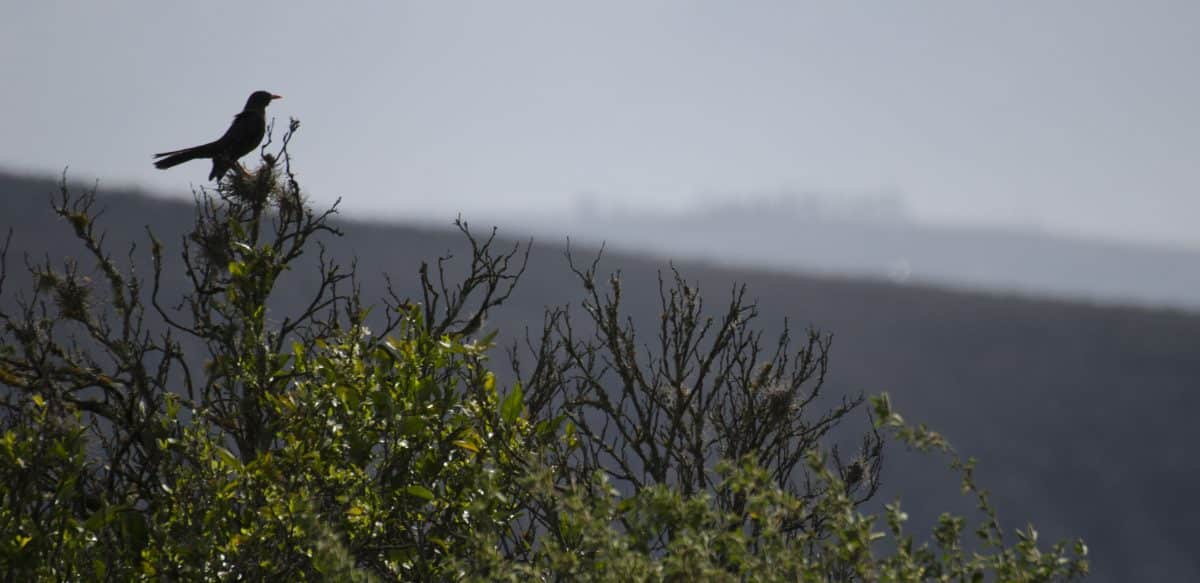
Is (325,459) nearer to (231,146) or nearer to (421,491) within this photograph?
(421,491)

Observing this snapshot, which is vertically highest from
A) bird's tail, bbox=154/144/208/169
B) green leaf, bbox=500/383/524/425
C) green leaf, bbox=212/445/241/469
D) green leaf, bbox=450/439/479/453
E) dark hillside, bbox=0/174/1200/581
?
bird's tail, bbox=154/144/208/169

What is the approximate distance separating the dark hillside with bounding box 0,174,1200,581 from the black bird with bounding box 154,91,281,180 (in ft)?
163

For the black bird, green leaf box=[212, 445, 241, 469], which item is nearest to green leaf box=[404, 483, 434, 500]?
green leaf box=[212, 445, 241, 469]

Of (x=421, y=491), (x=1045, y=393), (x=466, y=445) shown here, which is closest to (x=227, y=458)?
(x=421, y=491)

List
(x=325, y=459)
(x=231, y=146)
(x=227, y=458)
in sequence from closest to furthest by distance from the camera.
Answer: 1. (x=227, y=458)
2. (x=325, y=459)
3. (x=231, y=146)

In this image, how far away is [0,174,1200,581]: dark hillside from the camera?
60.4 metres

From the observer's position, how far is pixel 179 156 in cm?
702

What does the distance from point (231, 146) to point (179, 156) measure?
0.43 m

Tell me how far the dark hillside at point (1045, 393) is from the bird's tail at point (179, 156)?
49675 millimetres

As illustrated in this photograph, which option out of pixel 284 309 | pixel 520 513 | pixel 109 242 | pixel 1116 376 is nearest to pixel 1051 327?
pixel 1116 376

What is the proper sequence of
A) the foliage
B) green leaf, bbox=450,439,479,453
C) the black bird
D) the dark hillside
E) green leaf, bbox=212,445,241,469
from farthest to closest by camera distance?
the dark hillside, the black bird, green leaf, bbox=450,439,479,453, green leaf, bbox=212,445,241,469, the foliage

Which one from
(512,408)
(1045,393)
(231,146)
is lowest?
(1045,393)

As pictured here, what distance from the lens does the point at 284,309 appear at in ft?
152

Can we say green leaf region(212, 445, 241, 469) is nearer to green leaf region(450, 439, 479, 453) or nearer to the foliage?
the foliage
